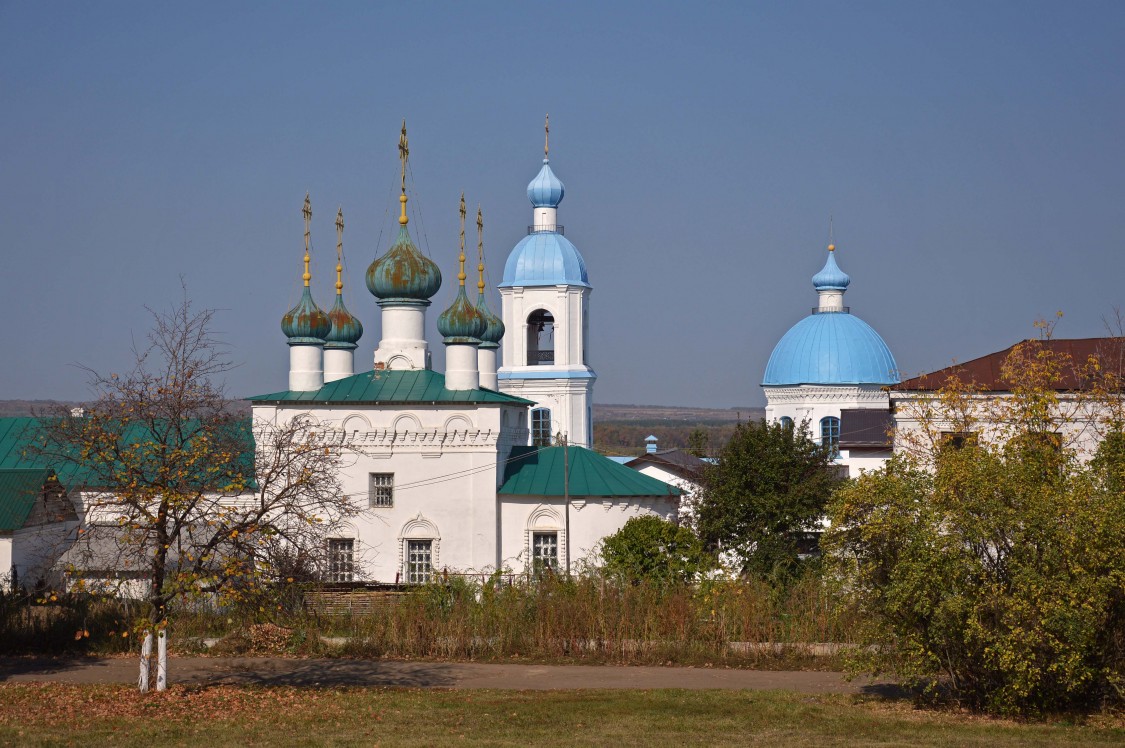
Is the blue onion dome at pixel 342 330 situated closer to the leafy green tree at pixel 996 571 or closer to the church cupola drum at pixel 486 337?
the church cupola drum at pixel 486 337

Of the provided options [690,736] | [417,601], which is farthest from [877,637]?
[417,601]

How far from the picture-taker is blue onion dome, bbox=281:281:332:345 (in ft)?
104

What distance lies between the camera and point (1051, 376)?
53.2ft

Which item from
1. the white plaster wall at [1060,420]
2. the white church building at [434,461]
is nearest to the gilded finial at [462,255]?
the white church building at [434,461]

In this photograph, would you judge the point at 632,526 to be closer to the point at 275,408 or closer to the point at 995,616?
the point at 275,408

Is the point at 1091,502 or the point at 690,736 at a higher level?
the point at 1091,502

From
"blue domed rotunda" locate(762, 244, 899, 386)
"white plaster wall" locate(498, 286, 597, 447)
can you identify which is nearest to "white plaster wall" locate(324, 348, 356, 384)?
"white plaster wall" locate(498, 286, 597, 447)

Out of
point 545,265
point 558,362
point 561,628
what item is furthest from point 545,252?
point 561,628

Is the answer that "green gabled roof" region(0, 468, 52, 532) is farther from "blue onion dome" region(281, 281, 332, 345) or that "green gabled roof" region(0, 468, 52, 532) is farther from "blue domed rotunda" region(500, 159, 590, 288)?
"blue domed rotunda" region(500, 159, 590, 288)

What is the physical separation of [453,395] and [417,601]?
33.7 feet

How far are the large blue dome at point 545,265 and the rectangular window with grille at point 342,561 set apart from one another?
650 inches

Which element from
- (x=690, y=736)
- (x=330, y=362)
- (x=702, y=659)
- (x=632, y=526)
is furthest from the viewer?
(x=330, y=362)

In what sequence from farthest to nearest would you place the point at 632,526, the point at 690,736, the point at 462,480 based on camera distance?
the point at 462,480 < the point at 632,526 < the point at 690,736

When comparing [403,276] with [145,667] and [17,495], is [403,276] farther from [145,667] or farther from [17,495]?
[145,667]
